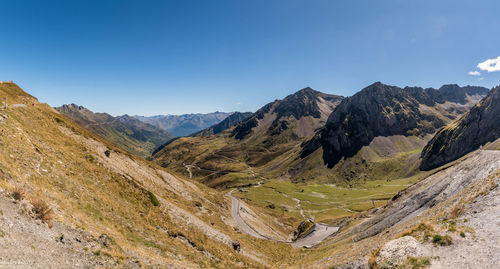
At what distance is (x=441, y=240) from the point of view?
17938 mm

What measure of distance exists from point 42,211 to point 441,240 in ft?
107

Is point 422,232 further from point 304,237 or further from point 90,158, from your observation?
point 304,237

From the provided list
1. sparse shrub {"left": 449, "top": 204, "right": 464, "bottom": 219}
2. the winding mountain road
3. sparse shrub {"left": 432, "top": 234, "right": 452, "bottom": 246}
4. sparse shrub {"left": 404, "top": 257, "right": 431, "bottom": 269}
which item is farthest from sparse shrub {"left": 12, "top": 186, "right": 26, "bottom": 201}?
the winding mountain road

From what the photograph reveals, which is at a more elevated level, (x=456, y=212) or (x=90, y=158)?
(x=90, y=158)

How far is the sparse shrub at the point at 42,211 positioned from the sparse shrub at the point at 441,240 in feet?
103

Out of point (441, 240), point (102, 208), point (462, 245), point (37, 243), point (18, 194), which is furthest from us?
point (102, 208)

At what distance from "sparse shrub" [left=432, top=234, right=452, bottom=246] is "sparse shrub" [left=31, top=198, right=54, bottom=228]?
31355mm

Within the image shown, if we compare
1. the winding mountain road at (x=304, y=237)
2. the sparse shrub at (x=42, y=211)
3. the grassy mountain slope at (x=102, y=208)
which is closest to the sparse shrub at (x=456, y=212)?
the grassy mountain slope at (x=102, y=208)

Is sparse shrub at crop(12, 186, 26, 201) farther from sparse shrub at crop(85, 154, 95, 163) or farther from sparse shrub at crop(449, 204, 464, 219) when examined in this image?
sparse shrub at crop(449, 204, 464, 219)

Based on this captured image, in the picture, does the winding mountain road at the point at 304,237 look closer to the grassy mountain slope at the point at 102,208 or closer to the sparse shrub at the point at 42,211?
the grassy mountain slope at the point at 102,208

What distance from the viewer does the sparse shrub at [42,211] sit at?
16.9m

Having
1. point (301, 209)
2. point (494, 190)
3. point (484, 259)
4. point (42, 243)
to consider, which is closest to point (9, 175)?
point (42, 243)

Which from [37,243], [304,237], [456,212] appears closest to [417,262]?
[456,212]

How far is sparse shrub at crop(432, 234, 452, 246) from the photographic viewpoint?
1770 cm
